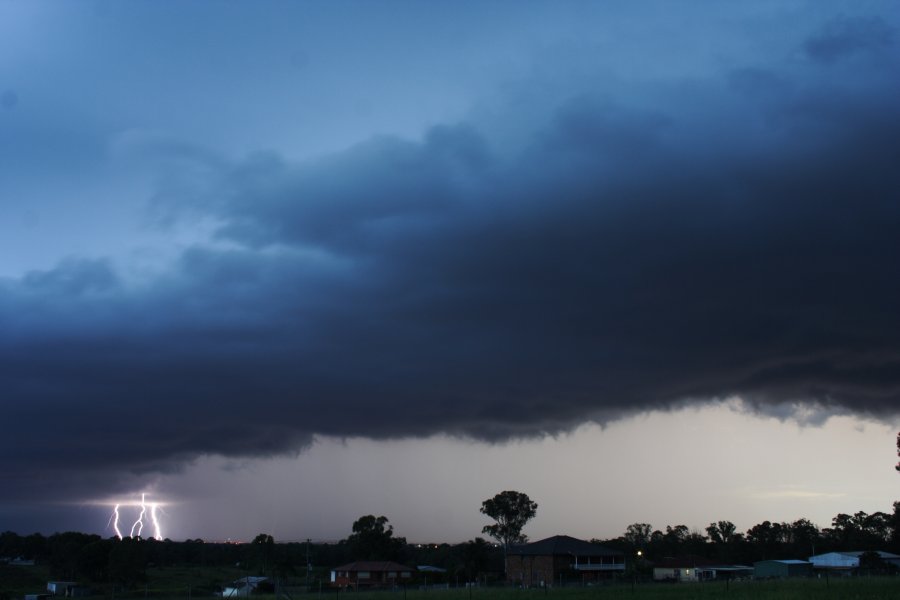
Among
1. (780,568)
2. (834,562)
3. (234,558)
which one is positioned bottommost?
(234,558)

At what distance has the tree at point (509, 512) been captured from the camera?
15662 cm

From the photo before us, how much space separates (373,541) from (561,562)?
41791 mm

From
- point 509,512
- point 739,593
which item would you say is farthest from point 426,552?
point 739,593

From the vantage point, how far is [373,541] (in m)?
141

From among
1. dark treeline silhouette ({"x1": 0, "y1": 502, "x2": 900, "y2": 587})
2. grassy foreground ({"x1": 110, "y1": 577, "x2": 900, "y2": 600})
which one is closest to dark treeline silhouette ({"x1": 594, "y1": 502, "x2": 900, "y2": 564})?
dark treeline silhouette ({"x1": 0, "y1": 502, "x2": 900, "y2": 587})

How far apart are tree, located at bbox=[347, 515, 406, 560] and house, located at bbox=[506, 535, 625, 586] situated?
31.5 m

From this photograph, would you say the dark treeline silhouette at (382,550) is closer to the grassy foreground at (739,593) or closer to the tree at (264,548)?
the tree at (264,548)

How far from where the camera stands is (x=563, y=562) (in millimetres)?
111125

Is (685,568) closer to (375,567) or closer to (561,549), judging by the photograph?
(561,549)

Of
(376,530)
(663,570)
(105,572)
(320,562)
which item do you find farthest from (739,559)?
(105,572)

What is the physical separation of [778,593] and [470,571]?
58.0 metres

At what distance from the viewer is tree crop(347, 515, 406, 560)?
14038 centimetres

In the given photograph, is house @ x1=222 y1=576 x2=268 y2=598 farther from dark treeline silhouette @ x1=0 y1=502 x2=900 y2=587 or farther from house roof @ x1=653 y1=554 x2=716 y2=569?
house roof @ x1=653 y1=554 x2=716 y2=569

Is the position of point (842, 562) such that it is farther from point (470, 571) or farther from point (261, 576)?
point (261, 576)
